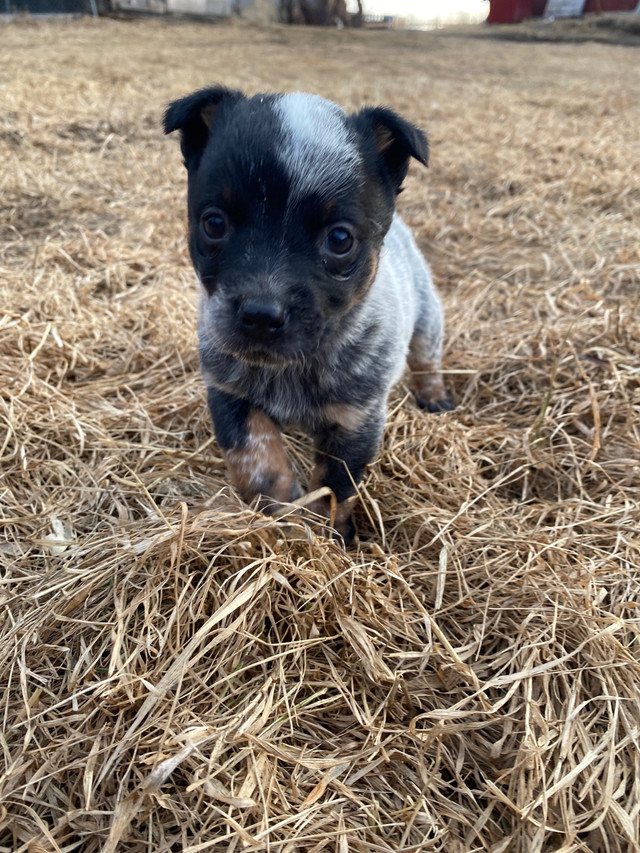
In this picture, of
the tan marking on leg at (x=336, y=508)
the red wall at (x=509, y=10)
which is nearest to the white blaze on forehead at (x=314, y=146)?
the tan marking on leg at (x=336, y=508)

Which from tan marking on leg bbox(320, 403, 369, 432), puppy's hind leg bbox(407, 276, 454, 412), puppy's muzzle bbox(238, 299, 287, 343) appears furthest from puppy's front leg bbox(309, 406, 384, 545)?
puppy's hind leg bbox(407, 276, 454, 412)

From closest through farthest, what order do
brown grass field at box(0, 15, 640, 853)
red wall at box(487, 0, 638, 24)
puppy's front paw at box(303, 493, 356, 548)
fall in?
1. brown grass field at box(0, 15, 640, 853)
2. puppy's front paw at box(303, 493, 356, 548)
3. red wall at box(487, 0, 638, 24)

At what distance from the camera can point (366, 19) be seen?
31.3m

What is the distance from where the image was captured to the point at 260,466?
2.47 metres

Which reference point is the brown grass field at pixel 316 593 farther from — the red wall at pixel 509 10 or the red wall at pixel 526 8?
the red wall at pixel 509 10

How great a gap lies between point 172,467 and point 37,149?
5.92 meters

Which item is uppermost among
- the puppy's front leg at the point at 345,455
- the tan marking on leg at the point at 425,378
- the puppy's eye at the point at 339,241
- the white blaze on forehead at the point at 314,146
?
the white blaze on forehead at the point at 314,146

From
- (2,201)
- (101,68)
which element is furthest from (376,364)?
(101,68)

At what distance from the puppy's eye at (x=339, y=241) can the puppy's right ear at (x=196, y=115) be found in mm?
746

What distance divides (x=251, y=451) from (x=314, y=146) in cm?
119

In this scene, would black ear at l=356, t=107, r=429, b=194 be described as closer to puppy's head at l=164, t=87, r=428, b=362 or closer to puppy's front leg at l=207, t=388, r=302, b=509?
puppy's head at l=164, t=87, r=428, b=362

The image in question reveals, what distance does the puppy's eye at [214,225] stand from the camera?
7.25ft

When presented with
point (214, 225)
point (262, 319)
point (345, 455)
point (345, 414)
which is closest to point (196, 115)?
point (214, 225)

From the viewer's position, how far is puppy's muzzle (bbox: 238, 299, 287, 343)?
2.00 m
